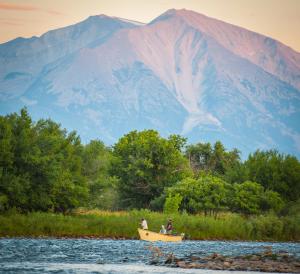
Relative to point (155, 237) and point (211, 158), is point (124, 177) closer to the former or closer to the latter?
point (155, 237)

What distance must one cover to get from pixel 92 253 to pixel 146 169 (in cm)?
5309

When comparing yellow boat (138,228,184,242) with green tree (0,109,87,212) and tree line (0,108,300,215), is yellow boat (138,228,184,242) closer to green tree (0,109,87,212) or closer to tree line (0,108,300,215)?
green tree (0,109,87,212)

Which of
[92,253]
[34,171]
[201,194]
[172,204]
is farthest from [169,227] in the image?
[201,194]

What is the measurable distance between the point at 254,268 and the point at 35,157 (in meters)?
37.9

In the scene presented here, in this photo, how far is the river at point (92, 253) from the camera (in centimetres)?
5028

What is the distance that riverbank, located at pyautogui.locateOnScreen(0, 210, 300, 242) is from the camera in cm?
7700

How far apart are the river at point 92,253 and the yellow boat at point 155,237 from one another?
1220 millimetres

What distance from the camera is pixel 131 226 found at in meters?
84.2

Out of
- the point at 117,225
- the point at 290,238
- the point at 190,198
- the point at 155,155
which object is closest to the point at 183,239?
the point at 117,225

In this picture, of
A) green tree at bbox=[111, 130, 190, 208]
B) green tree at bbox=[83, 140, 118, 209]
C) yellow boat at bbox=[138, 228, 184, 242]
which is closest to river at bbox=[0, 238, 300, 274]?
yellow boat at bbox=[138, 228, 184, 242]

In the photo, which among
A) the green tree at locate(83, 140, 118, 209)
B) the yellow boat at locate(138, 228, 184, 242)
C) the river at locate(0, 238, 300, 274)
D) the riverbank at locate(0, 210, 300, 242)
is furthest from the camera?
the green tree at locate(83, 140, 118, 209)

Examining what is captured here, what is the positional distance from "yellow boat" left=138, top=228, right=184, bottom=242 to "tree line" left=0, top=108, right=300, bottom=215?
12.5 m

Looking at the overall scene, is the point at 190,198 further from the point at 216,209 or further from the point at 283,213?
the point at 283,213

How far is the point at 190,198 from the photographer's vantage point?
10744 cm
